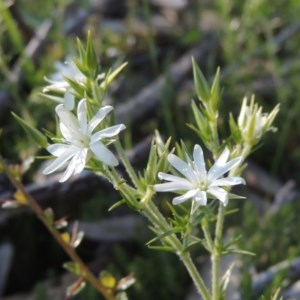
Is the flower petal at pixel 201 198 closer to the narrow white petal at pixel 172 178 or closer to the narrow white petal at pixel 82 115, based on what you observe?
the narrow white petal at pixel 172 178

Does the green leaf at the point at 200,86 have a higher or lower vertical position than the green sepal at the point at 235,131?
higher

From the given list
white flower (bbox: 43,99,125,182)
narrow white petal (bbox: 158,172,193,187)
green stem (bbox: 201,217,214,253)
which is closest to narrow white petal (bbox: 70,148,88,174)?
white flower (bbox: 43,99,125,182)

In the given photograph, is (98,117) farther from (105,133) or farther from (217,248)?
(217,248)

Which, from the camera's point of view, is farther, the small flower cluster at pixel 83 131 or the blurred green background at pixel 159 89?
the blurred green background at pixel 159 89

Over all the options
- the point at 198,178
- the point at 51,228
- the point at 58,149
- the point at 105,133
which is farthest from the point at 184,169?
the point at 51,228

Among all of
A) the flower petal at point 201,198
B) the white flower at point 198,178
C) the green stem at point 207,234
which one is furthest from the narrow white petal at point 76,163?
the green stem at point 207,234

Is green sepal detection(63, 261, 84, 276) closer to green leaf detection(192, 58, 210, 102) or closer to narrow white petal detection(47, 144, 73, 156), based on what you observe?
narrow white petal detection(47, 144, 73, 156)
